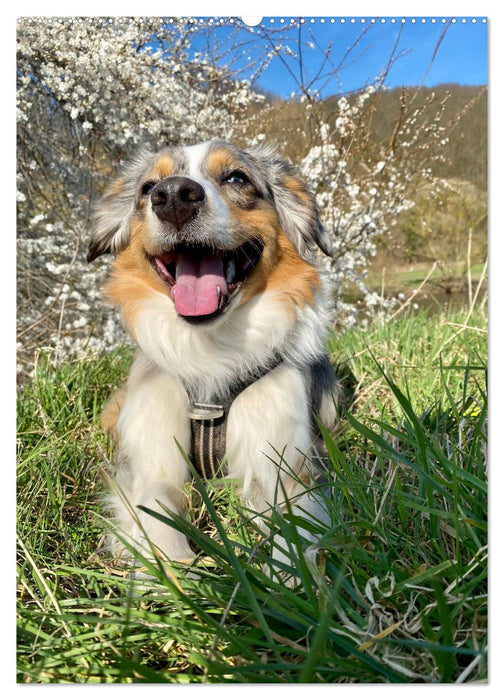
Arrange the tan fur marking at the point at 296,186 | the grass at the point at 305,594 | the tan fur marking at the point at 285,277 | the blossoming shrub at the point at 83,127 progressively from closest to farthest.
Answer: the grass at the point at 305,594, the tan fur marking at the point at 285,277, the tan fur marking at the point at 296,186, the blossoming shrub at the point at 83,127

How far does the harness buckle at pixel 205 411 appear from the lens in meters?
2.46

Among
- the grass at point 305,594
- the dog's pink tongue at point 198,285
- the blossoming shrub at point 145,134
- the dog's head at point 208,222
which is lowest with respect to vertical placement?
the grass at point 305,594

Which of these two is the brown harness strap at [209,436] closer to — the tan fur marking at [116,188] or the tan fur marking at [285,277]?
the tan fur marking at [285,277]

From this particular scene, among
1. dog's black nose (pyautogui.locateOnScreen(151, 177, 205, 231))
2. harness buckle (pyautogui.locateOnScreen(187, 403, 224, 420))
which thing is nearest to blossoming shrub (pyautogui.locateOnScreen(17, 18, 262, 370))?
dog's black nose (pyautogui.locateOnScreen(151, 177, 205, 231))

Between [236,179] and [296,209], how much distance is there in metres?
0.35

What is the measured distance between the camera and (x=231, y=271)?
2.48 meters

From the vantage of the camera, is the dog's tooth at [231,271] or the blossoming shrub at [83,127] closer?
the dog's tooth at [231,271]

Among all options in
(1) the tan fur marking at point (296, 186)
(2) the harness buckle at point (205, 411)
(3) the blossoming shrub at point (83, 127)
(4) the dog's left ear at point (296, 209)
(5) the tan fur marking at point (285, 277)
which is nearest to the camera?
(2) the harness buckle at point (205, 411)

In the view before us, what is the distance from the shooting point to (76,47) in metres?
3.09

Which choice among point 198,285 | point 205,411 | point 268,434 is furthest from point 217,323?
point 268,434

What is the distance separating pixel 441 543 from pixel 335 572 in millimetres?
337

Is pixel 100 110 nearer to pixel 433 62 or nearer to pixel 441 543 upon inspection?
pixel 433 62

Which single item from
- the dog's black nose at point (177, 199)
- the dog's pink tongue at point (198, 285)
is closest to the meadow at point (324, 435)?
the dog's black nose at point (177, 199)

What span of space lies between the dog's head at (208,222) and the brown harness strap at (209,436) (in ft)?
1.34
